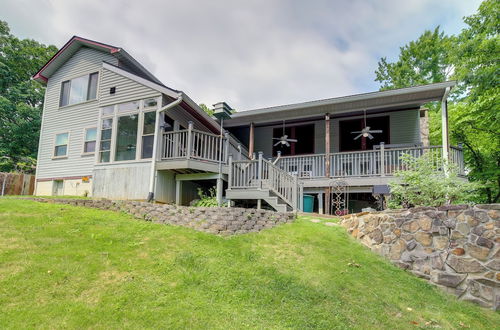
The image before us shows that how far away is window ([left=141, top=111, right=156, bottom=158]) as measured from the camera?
32.0 feet

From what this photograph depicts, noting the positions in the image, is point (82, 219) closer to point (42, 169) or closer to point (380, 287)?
point (380, 287)

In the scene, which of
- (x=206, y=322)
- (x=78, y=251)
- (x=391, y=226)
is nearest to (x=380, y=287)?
(x=391, y=226)

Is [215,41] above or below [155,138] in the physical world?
above

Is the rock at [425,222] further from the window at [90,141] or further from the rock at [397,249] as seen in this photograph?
the window at [90,141]

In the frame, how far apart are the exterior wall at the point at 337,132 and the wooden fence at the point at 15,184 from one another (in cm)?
1066

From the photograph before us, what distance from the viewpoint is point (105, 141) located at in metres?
10.7

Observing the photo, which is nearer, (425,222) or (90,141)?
(425,222)

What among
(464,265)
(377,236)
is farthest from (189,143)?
(464,265)

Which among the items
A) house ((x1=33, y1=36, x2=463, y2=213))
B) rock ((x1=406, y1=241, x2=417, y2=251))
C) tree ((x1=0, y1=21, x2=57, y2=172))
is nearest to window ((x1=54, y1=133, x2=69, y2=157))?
house ((x1=33, y1=36, x2=463, y2=213))

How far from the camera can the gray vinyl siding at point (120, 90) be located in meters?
10.2

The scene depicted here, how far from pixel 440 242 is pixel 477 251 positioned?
1.64 feet

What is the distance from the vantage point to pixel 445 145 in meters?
9.03

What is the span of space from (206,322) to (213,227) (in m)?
3.03

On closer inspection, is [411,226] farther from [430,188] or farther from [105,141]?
[105,141]
